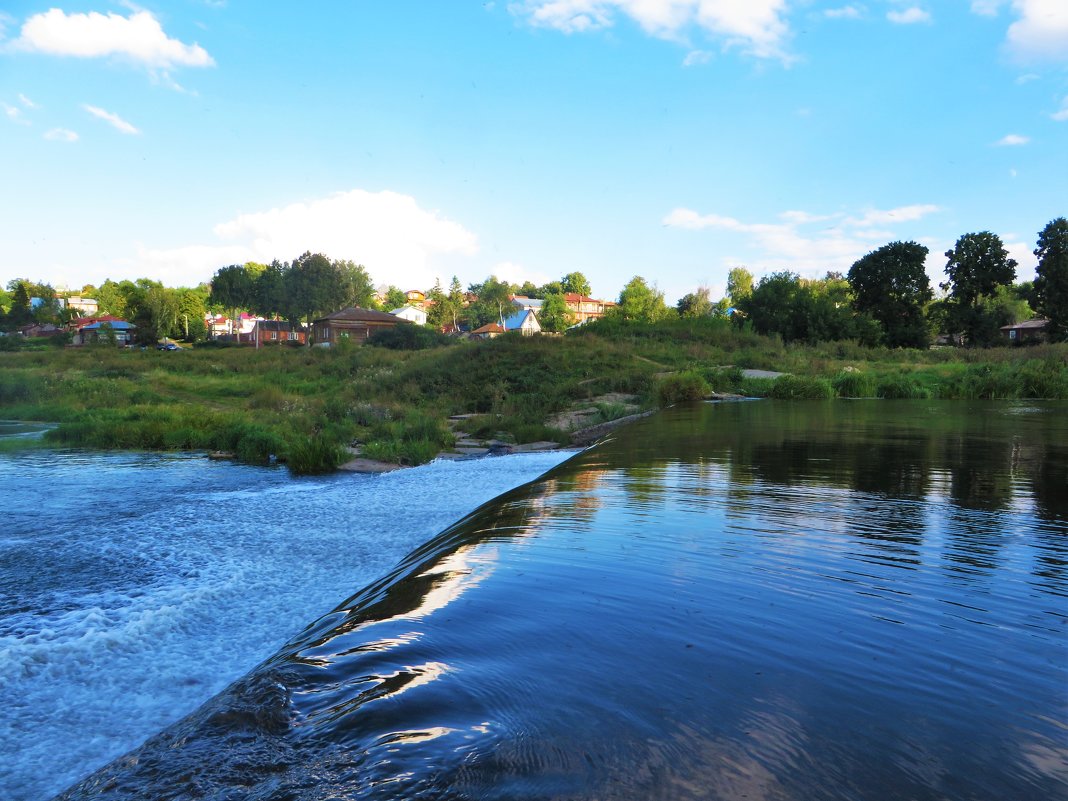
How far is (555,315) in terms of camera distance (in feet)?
291

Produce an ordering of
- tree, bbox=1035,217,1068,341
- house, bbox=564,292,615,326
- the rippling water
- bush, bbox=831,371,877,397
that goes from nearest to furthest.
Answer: the rippling water < bush, bbox=831,371,877,397 < tree, bbox=1035,217,1068,341 < house, bbox=564,292,615,326

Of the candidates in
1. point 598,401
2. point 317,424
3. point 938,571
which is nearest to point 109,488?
point 317,424

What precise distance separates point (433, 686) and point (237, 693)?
3.34 ft

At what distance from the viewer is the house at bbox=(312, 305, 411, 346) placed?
66250mm

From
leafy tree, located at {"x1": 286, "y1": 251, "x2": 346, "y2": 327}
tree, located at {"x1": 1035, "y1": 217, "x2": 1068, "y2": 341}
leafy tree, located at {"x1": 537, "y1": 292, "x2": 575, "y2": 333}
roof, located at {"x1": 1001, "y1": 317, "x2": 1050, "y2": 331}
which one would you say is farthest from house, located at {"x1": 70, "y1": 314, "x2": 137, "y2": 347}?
roof, located at {"x1": 1001, "y1": 317, "x2": 1050, "y2": 331}

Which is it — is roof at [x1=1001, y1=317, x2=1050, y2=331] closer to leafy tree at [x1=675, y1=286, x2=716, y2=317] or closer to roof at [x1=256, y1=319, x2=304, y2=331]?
leafy tree at [x1=675, y1=286, x2=716, y2=317]

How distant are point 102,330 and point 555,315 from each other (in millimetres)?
53547

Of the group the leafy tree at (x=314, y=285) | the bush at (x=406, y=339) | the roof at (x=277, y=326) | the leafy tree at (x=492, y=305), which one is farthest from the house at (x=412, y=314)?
the bush at (x=406, y=339)

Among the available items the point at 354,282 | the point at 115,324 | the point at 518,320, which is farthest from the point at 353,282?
the point at 115,324

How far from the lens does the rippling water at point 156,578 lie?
148 inches

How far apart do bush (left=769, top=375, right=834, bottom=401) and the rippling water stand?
528 inches

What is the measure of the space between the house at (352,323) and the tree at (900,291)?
4049 centimetres

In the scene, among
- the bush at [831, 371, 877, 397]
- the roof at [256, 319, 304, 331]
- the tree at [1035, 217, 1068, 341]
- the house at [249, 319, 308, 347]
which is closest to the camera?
the bush at [831, 371, 877, 397]

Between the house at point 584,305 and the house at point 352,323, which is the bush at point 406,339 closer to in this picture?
the house at point 352,323
